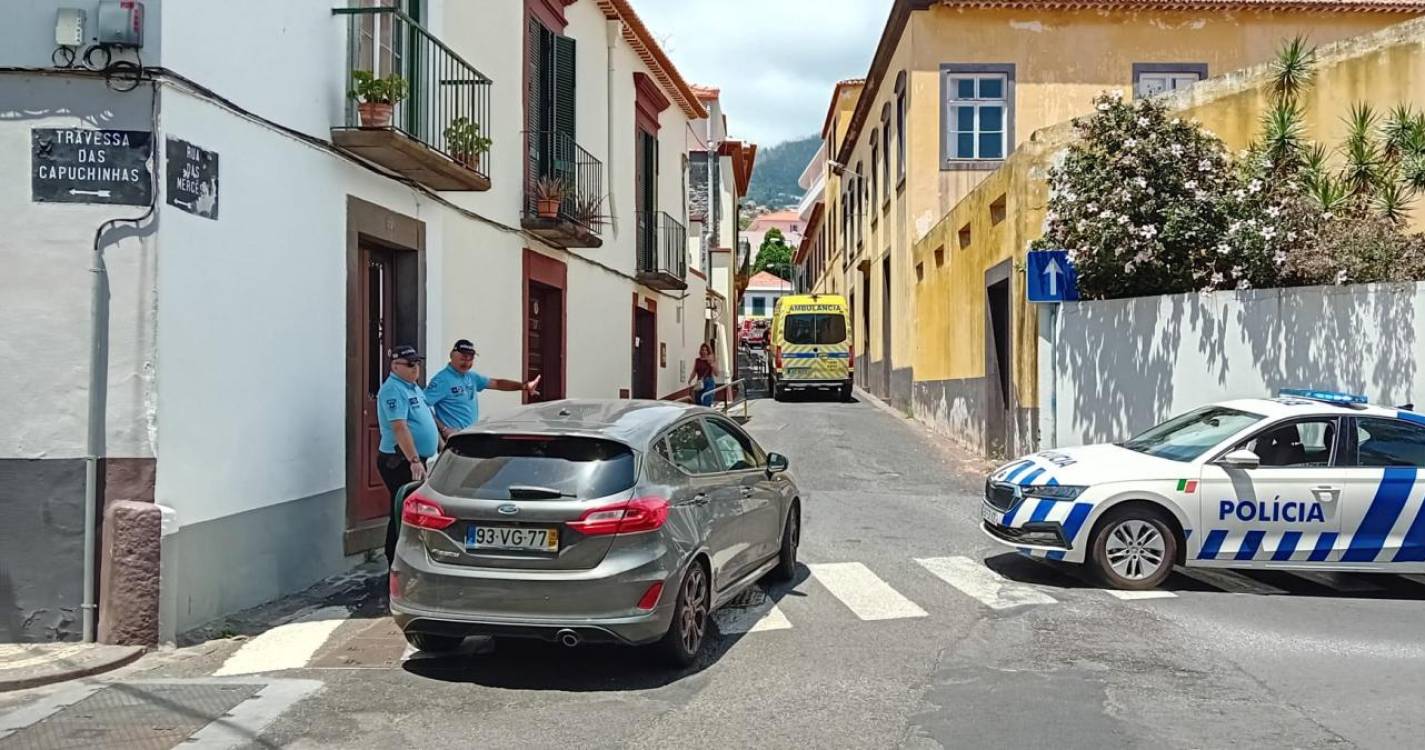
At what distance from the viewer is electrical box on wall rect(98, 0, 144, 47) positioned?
678cm

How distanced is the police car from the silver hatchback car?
3.20 meters

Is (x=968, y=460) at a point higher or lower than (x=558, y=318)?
lower

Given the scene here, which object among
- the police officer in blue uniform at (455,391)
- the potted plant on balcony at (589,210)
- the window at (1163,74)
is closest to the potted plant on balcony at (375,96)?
the police officer in blue uniform at (455,391)

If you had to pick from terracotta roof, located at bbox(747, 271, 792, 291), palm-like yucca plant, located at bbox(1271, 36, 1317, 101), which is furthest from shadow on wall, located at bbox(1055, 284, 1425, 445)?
terracotta roof, located at bbox(747, 271, 792, 291)

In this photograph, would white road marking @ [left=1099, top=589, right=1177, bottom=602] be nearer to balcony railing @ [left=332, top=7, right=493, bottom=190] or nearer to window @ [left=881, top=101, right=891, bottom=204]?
balcony railing @ [left=332, top=7, right=493, bottom=190]

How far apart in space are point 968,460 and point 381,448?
10.5 metres

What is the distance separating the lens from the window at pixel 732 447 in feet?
25.1

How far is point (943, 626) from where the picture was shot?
754cm

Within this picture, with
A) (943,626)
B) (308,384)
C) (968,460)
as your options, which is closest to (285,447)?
(308,384)

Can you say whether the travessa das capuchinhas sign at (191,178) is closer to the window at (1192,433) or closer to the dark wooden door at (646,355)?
the window at (1192,433)

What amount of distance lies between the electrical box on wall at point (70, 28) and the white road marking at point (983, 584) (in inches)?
270

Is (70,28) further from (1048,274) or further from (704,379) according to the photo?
(704,379)

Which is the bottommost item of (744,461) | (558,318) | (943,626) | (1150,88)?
(943,626)

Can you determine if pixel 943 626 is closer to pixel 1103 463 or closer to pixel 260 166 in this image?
pixel 1103 463
